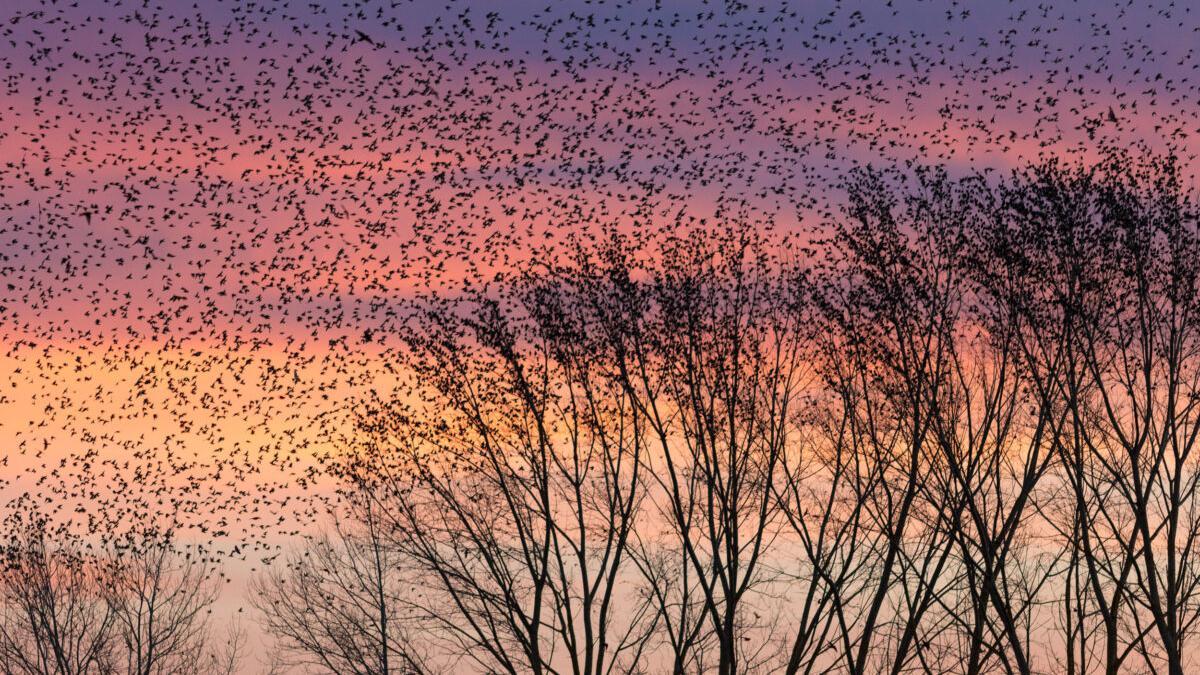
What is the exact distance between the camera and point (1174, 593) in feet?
68.0

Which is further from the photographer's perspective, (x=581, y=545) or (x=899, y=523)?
(x=581, y=545)

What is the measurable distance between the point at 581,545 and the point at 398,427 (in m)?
4.01

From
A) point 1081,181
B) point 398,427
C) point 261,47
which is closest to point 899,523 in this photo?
point 1081,181

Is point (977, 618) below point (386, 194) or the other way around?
below

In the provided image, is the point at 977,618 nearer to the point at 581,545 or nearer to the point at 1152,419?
the point at 1152,419

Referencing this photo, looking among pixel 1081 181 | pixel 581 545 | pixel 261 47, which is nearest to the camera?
pixel 1081 181

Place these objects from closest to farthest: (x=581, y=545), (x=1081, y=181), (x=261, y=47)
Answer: (x=1081, y=181), (x=261, y=47), (x=581, y=545)

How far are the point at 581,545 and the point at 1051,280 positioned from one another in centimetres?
907

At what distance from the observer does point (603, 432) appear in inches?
910

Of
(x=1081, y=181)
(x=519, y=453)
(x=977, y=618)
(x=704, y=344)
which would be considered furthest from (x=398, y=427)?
(x=1081, y=181)

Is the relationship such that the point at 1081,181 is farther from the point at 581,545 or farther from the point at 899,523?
the point at 581,545

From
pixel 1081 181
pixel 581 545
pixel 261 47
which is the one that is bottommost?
pixel 581 545

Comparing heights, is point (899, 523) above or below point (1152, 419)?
below

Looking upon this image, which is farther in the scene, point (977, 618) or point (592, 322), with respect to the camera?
point (592, 322)
